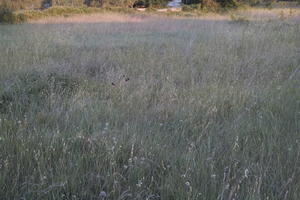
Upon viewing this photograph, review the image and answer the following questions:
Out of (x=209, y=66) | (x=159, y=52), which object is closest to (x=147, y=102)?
(x=209, y=66)

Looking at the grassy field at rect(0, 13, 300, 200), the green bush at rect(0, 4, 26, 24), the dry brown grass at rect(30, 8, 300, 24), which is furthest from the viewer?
the green bush at rect(0, 4, 26, 24)

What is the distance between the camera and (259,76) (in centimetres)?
481

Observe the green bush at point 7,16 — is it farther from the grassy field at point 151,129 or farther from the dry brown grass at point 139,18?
the grassy field at point 151,129

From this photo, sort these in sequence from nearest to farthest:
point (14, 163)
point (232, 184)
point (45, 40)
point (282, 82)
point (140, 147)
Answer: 1. point (232, 184)
2. point (14, 163)
3. point (140, 147)
4. point (282, 82)
5. point (45, 40)

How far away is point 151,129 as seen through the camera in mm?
2898

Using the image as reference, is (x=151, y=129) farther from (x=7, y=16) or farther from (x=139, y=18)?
(x=139, y=18)

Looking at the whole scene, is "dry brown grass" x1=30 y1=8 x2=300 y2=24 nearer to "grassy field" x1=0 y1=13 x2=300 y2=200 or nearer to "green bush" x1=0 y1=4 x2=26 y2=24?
"green bush" x1=0 y1=4 x2=26 y2=24

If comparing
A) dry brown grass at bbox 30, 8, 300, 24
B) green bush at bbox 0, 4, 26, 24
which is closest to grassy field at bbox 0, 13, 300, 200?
dry brown grass at bbox 30, 8, 300, 24

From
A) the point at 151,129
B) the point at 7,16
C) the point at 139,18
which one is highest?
the point at 7,16

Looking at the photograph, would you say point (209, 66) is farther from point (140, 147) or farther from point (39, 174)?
point (39, 174)

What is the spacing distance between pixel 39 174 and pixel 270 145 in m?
1.84

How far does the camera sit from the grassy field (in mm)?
2045

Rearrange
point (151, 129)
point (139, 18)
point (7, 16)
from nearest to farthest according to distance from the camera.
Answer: point (151, 129), point (7, 16), point (139, 18)

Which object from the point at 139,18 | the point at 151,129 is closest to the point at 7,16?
the point at 139,18
